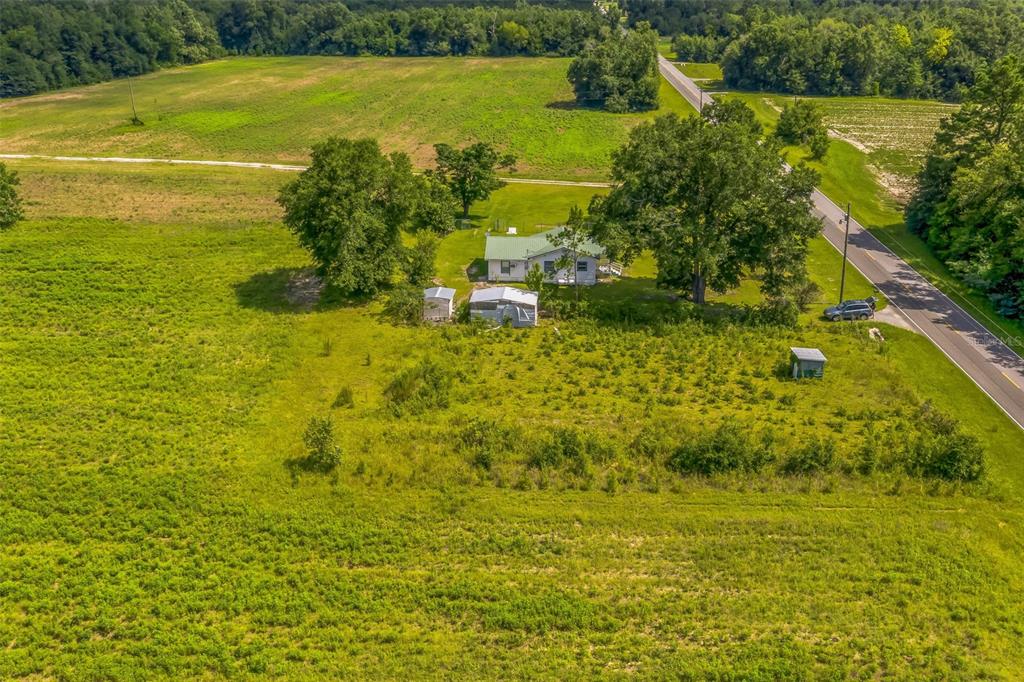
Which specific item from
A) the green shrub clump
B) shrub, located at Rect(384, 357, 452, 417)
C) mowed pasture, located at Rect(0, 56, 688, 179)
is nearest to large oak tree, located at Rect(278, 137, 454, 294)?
shrub, located at Rect(384, 357, 452, 417)

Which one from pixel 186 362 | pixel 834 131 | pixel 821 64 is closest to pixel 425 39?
pixel 821 64

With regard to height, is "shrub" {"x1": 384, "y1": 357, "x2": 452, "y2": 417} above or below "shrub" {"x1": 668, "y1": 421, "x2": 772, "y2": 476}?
above

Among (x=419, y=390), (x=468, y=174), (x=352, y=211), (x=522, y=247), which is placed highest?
(x=352, y=211)

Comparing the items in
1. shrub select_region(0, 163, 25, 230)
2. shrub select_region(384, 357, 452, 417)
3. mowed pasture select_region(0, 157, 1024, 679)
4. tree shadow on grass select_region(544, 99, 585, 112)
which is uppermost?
tree shadow on grass select_region(544, 99, 585, 112)

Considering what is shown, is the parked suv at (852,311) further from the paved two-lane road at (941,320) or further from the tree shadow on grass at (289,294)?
the tree shadow on grass at (289,294)

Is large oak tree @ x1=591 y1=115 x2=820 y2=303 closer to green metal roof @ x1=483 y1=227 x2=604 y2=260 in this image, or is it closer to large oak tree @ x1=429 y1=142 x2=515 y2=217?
green metal roof @ x1=483 y1=227 x2=604 y2=260

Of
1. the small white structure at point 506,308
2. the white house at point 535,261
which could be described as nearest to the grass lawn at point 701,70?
the white house at point 535,261

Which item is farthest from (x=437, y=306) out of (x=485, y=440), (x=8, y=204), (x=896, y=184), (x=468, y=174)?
(x=896, y=184)

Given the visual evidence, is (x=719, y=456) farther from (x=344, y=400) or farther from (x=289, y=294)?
(x=289, y=294)
